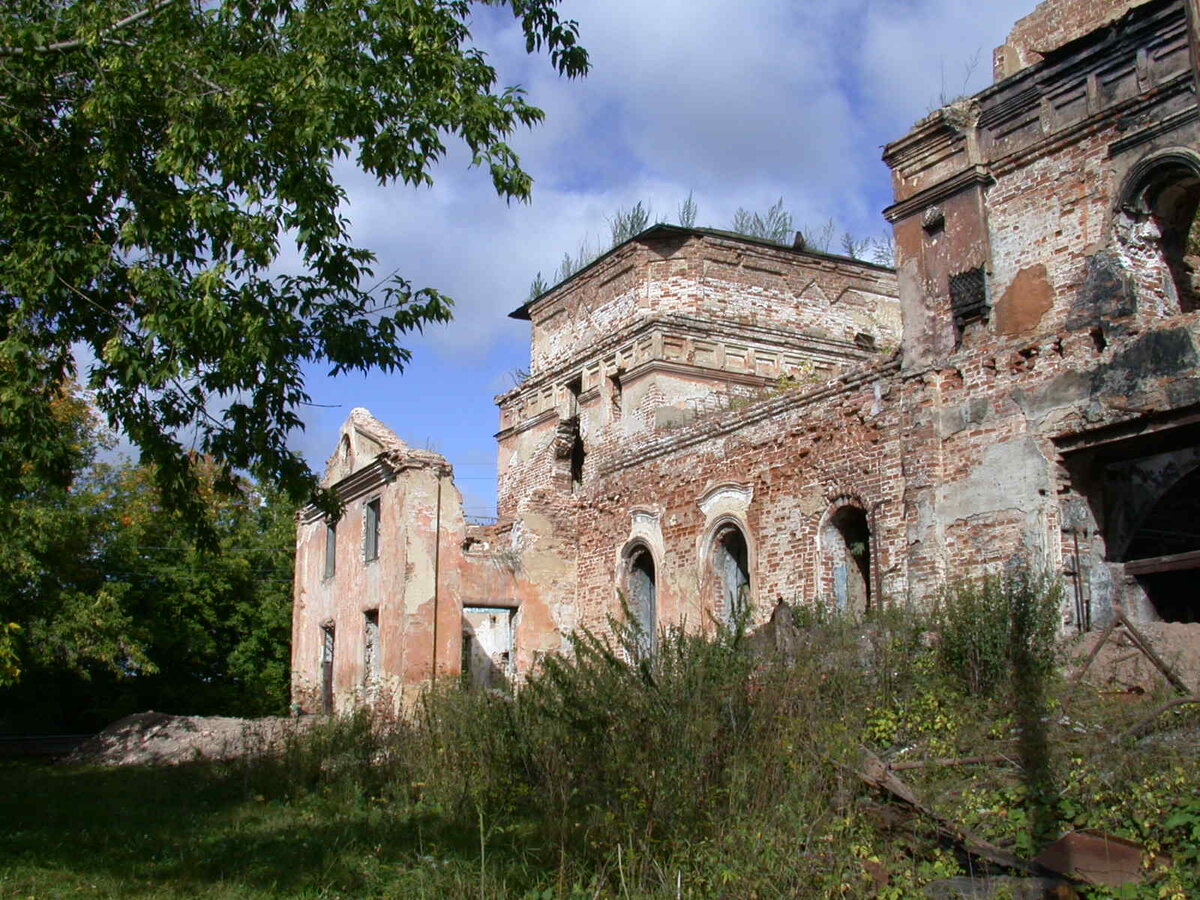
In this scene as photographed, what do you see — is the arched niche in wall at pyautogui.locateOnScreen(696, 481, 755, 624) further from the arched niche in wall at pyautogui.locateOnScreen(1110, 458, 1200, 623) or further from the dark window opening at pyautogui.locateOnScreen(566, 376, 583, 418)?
the dark window opening at pyautogui.locateOnScreen(566, 376, 583, 418)

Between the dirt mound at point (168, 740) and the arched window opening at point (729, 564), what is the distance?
627 cm

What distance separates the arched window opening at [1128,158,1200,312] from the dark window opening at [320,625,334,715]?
51.3 ft

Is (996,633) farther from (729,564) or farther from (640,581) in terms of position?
(640,581)

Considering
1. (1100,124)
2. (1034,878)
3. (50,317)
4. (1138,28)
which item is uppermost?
(1138,28)

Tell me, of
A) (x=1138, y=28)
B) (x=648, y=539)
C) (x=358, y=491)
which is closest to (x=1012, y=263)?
(x=1138, y=28)

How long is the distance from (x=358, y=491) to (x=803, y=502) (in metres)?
8.74

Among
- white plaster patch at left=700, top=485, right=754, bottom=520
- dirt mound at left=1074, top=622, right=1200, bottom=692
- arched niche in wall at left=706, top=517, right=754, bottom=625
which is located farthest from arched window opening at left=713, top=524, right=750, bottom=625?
dirt mound at left=1074, top=622, right=1200, bottom=692

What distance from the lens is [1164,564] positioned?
12484 millimetres

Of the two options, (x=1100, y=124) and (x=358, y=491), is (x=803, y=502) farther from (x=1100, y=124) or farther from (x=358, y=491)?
(x=358, y=491)

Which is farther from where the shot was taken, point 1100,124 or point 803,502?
point 803,502

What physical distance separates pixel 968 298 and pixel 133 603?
23.0 metres

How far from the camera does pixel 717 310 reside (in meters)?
24.5

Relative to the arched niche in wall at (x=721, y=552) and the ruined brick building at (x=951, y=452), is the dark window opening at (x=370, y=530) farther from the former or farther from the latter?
the arched niche in wall at (x=721, y=552)

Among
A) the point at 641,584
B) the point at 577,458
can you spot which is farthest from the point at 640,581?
the point at 577,458
